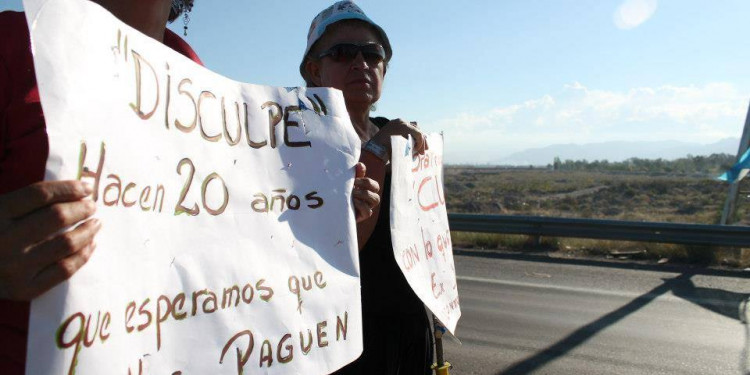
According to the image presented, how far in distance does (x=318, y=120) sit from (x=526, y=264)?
718cm

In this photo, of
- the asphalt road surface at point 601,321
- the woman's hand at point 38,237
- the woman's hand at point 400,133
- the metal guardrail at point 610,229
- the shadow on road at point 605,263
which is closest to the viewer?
the woman's hand at point 38,237

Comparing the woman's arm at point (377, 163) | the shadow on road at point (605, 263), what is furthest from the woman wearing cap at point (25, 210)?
the shadow on road at point (605, 263)

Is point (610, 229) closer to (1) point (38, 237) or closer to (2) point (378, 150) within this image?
(2) point (378, 150)

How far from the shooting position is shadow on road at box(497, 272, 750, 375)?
4.34 m

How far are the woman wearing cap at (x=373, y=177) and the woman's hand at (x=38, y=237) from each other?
2.97ft

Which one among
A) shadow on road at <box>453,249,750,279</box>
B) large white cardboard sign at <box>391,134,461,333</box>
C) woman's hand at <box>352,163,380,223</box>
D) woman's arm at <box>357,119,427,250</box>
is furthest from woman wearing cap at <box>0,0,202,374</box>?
shadow on road at <box>453,249,750,279</box>

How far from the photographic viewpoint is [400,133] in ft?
6.28

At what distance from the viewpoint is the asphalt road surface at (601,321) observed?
4324mm

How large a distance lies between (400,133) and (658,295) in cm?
549

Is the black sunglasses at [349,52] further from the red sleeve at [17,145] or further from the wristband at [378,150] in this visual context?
the red sleeve at [17,145]

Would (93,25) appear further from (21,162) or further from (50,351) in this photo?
(50,351)

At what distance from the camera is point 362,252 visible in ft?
5.88

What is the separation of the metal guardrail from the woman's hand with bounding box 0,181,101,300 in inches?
341

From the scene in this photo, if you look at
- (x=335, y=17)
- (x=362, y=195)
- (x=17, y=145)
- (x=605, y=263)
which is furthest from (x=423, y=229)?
(x=605, y=263)
